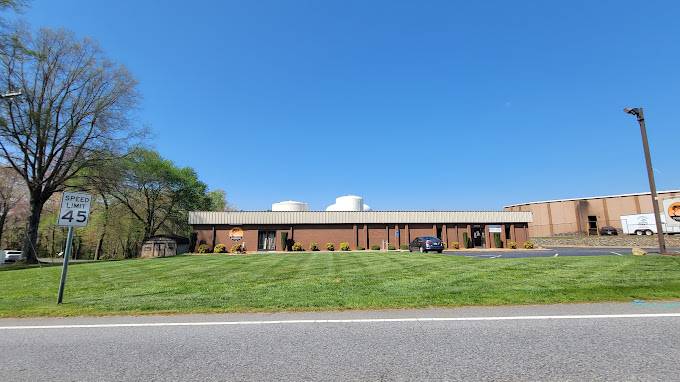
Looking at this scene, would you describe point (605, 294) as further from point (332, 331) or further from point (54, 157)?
point (54, 157)

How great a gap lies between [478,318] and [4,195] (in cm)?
5422

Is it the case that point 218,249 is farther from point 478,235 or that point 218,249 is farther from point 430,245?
point 478,235

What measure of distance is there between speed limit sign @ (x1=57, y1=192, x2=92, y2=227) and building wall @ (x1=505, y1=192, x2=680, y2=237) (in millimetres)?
68709

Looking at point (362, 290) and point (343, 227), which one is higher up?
point (343, 227)

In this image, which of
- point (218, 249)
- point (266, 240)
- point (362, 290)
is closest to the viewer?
point (362, 290)

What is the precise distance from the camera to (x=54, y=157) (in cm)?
2831

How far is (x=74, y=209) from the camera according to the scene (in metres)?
8.93

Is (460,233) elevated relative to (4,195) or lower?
lower

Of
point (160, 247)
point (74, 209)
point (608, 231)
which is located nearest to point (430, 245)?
point (74, 209)

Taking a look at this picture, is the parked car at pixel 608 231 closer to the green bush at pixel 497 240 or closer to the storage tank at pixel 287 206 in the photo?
the green bush at pixel 497 240

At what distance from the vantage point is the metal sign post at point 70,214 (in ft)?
28.5

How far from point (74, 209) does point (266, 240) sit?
105 ft

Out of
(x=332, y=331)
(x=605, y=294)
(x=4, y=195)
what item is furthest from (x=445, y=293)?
(x=4, y=195)

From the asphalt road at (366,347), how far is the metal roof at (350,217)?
33961mm
